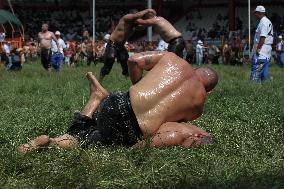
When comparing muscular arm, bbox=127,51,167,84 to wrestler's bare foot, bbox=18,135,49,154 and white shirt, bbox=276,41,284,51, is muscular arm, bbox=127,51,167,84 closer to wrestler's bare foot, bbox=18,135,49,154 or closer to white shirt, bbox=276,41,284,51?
wrestler's bare foot, bbox=18,135,49,154

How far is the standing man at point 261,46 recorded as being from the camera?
1127cm

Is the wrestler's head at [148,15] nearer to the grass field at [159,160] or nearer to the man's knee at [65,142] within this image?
the grass field at [159,160]

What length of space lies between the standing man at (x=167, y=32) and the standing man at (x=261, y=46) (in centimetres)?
509

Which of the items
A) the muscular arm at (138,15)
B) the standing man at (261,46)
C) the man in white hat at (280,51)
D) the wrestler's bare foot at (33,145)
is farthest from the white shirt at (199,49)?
the wrestler's bare foot at (33,145)

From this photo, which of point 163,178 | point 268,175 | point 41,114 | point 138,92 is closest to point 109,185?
point 163,178

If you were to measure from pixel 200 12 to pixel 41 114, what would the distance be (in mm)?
30046

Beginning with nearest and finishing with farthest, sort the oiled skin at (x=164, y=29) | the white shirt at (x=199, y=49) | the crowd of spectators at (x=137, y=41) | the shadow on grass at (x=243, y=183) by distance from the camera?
the shadow on grass at (x=243, y=183)
the oiled skin at (x=164, y=29)
the crowd of spectators at (x=137, y=41)
the white shirt at (x=199, y=49)

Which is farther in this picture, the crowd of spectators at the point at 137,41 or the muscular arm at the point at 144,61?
the crowd of spectators at the point at 137,41

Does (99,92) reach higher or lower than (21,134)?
higher

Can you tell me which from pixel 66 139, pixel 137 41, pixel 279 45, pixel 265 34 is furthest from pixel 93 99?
pixel 137 41

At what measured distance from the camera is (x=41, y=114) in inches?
264

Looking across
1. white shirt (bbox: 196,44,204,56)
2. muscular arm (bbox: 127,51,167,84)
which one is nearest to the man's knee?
muscular arm (bbox: 127,51,167,84)

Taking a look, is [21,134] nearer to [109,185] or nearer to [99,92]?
[99,92]

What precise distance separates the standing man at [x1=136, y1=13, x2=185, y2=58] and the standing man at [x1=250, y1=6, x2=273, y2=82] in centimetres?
509
